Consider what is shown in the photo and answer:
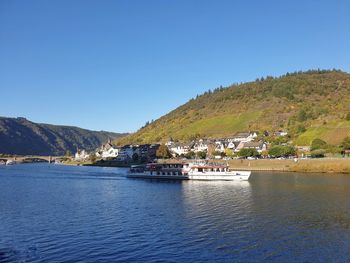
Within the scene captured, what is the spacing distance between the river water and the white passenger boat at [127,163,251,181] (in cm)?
2959

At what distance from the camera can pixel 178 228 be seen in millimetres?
36656

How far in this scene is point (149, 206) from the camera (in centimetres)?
5125

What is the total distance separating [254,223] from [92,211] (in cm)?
1929

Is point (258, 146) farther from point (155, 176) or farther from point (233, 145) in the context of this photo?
point (155, 176)

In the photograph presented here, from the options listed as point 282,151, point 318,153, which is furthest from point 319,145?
point 282,151

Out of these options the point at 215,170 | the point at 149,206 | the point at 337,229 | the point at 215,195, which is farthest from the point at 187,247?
the point at 215,170

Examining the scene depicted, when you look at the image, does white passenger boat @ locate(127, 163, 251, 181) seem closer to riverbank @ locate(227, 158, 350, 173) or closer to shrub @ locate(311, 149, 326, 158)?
riverbank @ locate(227, 158, 350, 173)

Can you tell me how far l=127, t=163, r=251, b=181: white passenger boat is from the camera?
295 feet

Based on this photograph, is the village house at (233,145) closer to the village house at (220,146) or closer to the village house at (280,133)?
the village house at (220,146)

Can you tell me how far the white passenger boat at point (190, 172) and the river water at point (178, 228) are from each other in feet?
97.1

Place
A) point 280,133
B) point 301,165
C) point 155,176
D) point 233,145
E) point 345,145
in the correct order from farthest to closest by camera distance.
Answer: point 280,133
point 233,145
point 345,145
point 301,165
point 155,176

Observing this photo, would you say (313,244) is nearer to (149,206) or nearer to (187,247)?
(187,247)

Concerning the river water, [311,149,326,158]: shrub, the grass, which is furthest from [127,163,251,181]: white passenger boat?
the grass

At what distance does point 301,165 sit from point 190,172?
33.0 meters
